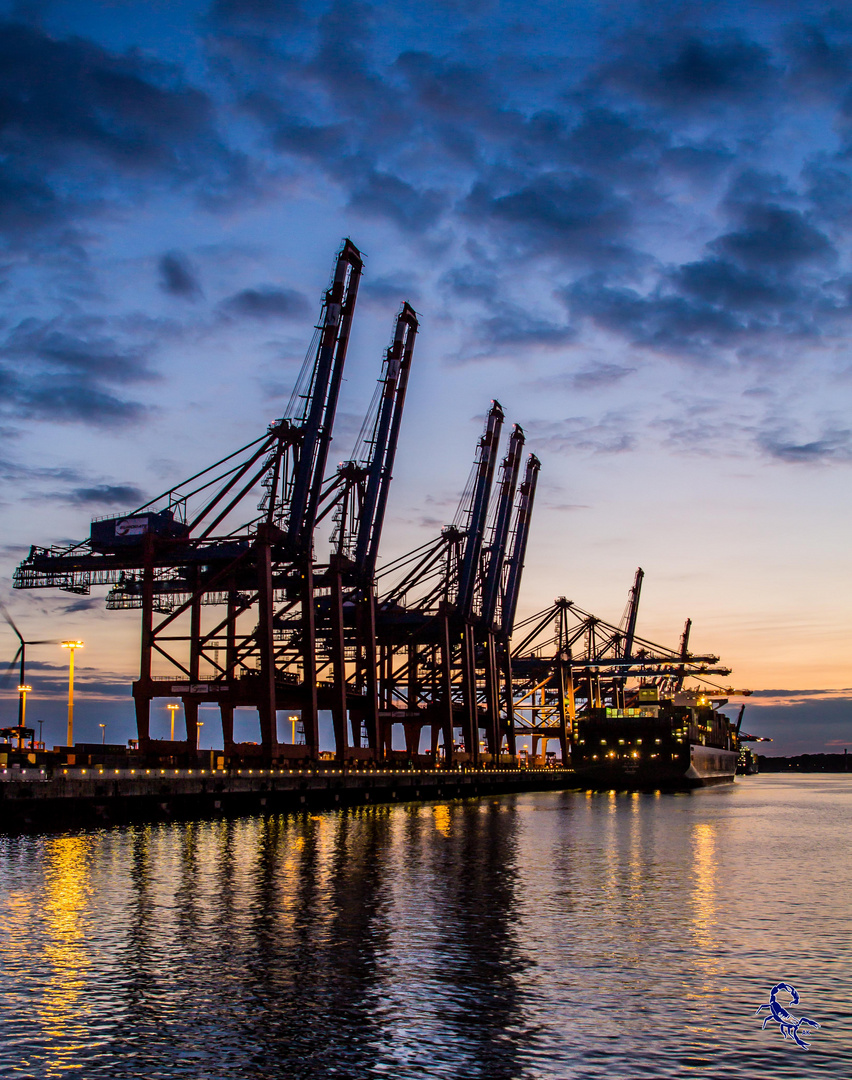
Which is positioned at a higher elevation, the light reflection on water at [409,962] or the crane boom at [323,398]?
the crane boom at [323,398]

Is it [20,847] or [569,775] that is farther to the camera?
[569,775]

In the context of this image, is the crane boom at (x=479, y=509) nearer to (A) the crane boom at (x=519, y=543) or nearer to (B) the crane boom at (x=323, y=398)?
(A) the crane boom at (x=519, y=543)

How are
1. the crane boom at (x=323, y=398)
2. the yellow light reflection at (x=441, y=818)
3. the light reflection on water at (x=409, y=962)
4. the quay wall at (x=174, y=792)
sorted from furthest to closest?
the crane boom at (x=323, y=398) < the yellow light reflection at (x=441, y=818) < the quay wall at (x=174, y=792) < the light reflection on water at (x=409, y=962)

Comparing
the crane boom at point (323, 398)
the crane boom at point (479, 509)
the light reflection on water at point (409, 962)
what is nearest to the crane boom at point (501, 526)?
the crane boom at point (479, 509)

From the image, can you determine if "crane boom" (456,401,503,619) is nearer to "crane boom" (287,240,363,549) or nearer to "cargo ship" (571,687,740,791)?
"cargo ship" (571,687,740,791)

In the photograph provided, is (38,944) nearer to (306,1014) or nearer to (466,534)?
(306,1014)

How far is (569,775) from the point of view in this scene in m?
138

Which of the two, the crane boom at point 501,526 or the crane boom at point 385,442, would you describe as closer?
the crane boom at point 385,442

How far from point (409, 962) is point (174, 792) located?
1434 inches

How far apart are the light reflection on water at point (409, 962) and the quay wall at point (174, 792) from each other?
5152 millimetres

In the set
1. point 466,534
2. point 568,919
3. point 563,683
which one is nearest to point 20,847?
point 568,919

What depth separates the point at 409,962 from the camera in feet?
66.1

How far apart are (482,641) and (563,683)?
1369 inches

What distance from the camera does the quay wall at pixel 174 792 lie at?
44.9 meters
